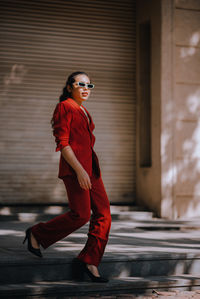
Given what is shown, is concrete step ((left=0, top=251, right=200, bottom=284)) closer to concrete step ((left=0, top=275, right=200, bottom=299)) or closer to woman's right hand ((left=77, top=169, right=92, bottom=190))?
concrete step ((left=0, top=275, right=200, bottom=299))

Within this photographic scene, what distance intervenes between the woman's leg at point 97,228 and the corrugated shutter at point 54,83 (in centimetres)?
532

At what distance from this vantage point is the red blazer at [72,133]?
4695 millimetres

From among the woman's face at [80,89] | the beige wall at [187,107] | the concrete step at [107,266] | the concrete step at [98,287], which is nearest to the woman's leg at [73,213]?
the concrete step at [107,266]

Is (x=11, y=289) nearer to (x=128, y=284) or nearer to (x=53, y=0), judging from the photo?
(x=128, y=284)

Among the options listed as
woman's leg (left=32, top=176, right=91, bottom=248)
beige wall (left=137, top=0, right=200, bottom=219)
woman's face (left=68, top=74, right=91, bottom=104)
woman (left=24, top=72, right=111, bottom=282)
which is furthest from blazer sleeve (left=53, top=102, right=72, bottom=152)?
beige wall (left=137, top=0, right=200, bottom=219)

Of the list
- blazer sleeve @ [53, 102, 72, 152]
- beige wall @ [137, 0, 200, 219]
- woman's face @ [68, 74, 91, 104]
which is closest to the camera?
blazer sleeve @ [53, 102, 72, 152]

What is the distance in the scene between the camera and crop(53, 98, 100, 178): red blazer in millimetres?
4695

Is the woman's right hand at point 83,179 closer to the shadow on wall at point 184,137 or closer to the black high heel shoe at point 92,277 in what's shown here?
the black high heel shoe at point 92,277

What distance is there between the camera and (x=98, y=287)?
15.5 feet

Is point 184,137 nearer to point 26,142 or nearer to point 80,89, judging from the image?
point 26,142

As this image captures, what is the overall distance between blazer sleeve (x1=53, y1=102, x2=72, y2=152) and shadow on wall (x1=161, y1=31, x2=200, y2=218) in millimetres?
5203

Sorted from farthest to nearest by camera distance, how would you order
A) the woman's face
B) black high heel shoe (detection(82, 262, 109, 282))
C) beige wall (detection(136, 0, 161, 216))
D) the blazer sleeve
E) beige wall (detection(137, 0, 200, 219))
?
beige wall (detection(136, 0, 161, 216))
beige wall (detection(137, 0, 200, 219))
the woman's face
black high heel shoe (detection(82, 262, 109, 282))
the blazer sleeve

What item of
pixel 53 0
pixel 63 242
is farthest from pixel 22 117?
pixel 63 242

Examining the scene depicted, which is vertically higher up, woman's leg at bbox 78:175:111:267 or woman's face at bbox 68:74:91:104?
woman's face at bbox 68:74:91:104
